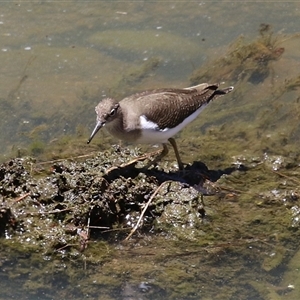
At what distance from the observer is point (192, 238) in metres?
5.56

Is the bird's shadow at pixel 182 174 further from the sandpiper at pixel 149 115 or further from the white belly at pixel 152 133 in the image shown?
the white belly at pixel 152 133

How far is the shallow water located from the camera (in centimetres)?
516

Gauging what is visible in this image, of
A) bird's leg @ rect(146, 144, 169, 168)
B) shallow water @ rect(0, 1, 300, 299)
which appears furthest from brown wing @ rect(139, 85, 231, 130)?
shallow water @ rect(0, 1, 300, 299)

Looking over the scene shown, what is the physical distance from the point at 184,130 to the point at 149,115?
136 centimetres

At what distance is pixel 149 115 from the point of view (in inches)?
238

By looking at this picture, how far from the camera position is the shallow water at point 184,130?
516cm

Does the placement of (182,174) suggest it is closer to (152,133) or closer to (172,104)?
(152,133)

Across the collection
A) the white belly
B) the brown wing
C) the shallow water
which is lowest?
the shallow water

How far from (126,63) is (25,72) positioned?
49.7 inches

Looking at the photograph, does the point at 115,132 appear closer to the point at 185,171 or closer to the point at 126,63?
the point at 185,171

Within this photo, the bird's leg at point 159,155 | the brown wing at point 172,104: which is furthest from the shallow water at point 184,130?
the brown wing at point 172,104

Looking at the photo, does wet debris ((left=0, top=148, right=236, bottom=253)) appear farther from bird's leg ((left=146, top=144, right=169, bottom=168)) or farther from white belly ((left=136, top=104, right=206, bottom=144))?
white belly ((left=136, top=104, right=206, bottom=144))

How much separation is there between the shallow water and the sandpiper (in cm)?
62

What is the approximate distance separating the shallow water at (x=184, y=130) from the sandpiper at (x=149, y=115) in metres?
0.62
